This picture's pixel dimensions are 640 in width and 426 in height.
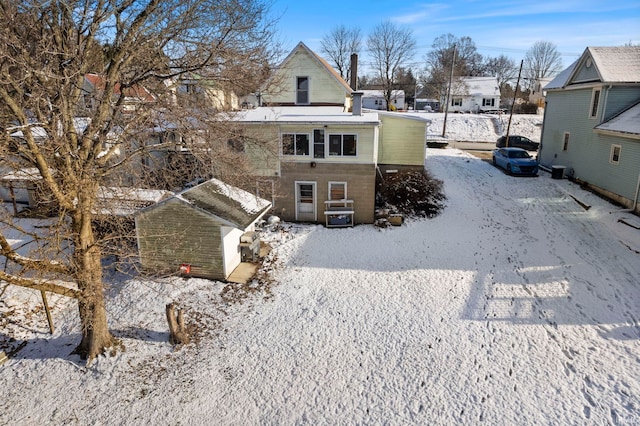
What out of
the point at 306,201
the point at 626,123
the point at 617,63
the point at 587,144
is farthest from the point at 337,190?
the point at 617,63

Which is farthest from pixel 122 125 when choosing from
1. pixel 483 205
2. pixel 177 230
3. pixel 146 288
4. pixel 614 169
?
pixel 614 169

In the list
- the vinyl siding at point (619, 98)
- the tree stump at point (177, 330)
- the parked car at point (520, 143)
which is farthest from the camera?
the parked car at point (520, 143)

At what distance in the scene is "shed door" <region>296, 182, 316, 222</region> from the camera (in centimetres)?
1909

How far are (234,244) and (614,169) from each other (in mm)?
18551

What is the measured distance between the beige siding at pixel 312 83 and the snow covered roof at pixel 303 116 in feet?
4.30

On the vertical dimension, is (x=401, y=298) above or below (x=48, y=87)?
below

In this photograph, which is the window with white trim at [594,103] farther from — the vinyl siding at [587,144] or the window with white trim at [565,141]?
the window with white trim at [565,141]

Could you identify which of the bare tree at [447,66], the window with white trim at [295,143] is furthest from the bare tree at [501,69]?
the window with white trim at [295,143]

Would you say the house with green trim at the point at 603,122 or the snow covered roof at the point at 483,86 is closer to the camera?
the house with green trim at the point at 603,122

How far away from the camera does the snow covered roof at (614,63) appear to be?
2023 centimetres

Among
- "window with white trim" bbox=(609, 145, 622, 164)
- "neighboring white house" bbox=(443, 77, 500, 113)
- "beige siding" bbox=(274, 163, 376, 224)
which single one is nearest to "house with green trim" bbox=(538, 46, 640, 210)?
"window with white trim" bbox=(609, 145, 622, 164)

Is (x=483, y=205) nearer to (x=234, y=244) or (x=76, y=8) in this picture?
(x=234, y=244)

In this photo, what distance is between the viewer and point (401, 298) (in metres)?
13.0

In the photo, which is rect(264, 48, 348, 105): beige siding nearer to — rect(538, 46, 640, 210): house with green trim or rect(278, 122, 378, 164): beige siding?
rect(278, 122, 378, 164): beige siding
